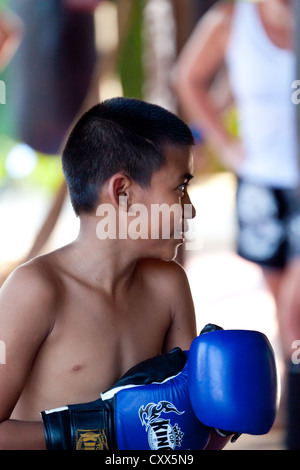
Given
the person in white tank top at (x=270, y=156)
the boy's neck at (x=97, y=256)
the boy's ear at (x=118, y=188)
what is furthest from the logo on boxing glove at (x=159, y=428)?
the person in white tank top at (x=270, y=156)

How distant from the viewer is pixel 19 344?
40.9 inches

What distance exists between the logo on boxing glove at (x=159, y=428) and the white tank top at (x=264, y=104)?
1317 mm

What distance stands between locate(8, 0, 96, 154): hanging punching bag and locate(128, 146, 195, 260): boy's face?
1.59m

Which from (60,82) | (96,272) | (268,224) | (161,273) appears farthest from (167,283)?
(60,82)

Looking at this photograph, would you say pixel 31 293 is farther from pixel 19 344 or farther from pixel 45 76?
pixel 45 76

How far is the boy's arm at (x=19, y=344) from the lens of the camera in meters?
1.03

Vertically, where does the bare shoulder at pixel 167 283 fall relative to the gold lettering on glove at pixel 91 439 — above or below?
Answer: above

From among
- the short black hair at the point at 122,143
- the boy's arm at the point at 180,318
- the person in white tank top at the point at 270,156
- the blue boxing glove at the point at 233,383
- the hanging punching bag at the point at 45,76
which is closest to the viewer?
the blue boxing glove at the point at 233,383

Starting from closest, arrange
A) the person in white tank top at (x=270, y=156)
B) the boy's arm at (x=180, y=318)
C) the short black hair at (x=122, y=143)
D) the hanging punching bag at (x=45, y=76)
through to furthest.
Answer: the short black hair at (x=122, y=143)
the boy's arm at (x=180, y=318)
the person in white tank top at (x=270, y=156)
the hanging punching bag at (x=45, y=76)

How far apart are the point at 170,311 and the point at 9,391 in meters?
0.37

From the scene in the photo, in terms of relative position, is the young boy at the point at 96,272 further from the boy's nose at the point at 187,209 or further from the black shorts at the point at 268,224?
the black shorts at the point at 268,224

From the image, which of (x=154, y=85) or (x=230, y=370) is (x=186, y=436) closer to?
(x=230, y=370)

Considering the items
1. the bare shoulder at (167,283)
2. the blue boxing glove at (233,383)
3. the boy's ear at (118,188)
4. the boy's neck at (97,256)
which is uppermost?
the boy's ear at (118,188)

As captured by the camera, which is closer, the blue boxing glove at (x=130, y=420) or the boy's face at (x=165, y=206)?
the blue boxing glove at (x=130, y=420)
